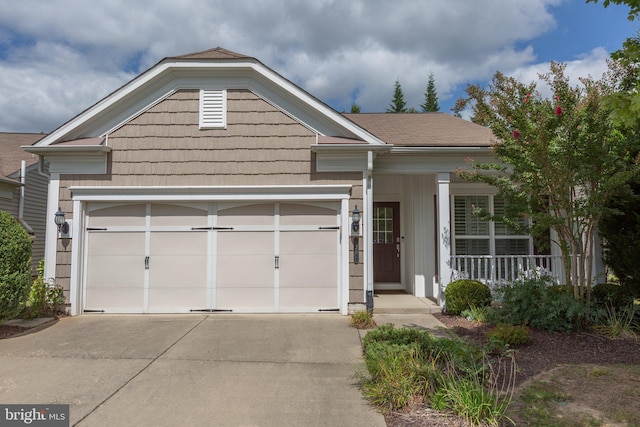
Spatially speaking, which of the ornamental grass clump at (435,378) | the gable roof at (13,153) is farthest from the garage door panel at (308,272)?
the gable roof at (13,153)

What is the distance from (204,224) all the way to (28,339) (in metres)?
3.22

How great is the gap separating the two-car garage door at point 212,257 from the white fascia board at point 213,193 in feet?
0.63

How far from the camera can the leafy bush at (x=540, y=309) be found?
5504 millimetres

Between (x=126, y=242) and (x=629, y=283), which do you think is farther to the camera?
(x=126, y=242)

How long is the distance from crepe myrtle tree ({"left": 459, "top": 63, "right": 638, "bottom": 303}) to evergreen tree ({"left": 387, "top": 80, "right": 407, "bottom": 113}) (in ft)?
128

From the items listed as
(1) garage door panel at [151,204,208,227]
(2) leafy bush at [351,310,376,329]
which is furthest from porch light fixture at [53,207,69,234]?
(2) leafy bush at [351,310,376,329]

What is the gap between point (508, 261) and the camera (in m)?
8.73

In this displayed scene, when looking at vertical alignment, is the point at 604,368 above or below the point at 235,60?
below

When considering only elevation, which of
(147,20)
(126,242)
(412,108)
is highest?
(412,108)

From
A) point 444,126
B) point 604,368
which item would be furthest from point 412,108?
point 604,368

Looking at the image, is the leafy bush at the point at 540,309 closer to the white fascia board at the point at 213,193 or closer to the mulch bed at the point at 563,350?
the mulch bed at the point at 563,350

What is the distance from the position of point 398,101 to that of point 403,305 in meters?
39.7

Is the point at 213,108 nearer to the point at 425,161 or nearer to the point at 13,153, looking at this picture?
the point at 425,161

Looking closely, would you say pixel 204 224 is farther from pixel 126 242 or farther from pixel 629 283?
pixel 629 283
